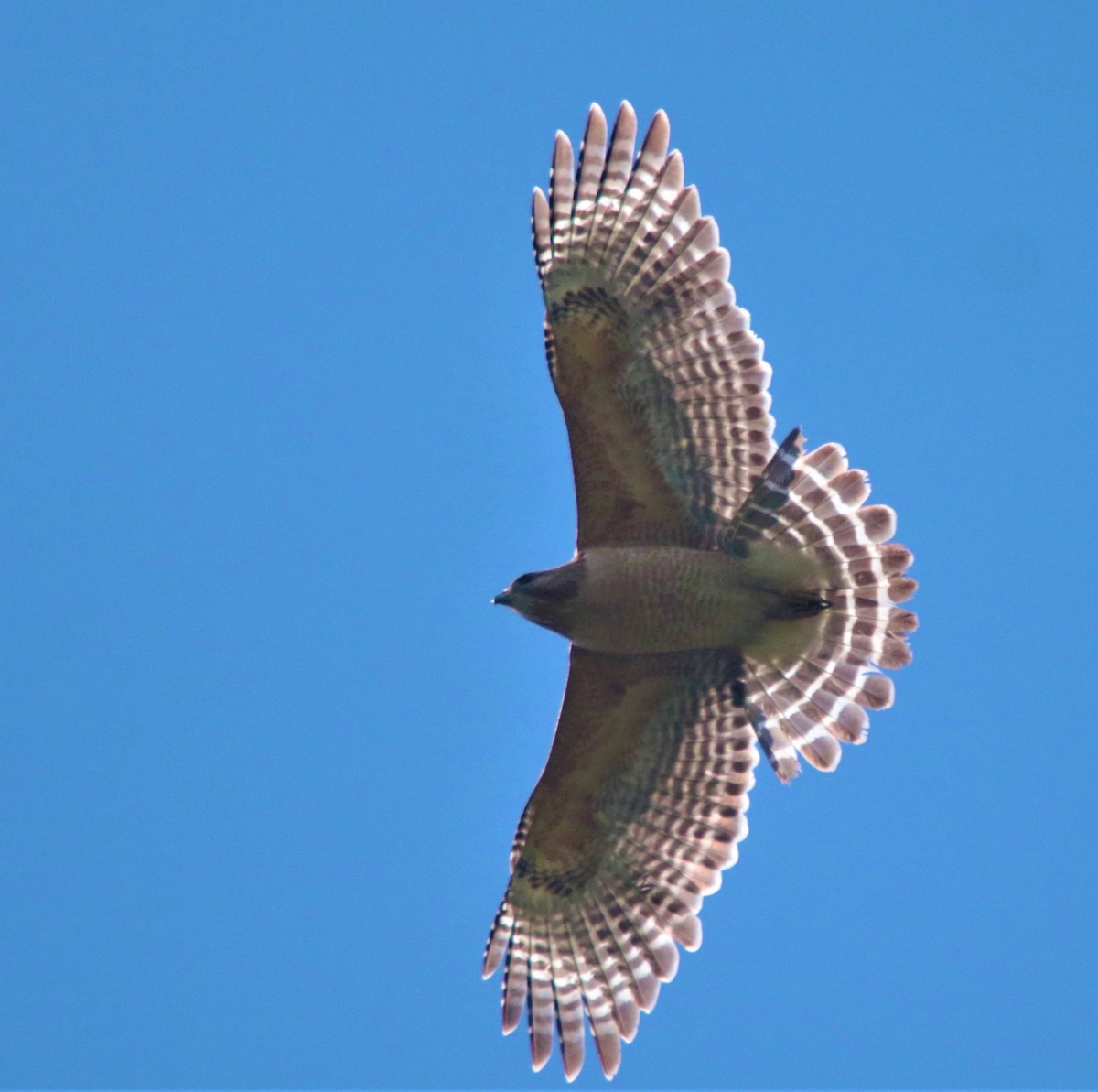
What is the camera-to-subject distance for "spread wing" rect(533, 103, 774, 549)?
33.1ft

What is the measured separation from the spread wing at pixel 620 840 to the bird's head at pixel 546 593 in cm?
45

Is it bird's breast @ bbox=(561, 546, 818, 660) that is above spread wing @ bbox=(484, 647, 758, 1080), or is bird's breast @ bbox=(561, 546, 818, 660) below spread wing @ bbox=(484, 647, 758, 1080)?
above

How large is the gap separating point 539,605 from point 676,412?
1.32 metres

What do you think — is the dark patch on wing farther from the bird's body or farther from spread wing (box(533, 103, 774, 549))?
the bird's body

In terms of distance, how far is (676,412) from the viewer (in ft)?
33.4

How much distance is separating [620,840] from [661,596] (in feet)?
5.44

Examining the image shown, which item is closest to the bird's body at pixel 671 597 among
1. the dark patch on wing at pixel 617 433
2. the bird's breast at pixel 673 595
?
the bird's breast at pixel 673 595

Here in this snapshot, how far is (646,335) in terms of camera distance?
1009 centimetres

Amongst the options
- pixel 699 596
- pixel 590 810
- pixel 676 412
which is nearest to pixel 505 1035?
pixel 590 810

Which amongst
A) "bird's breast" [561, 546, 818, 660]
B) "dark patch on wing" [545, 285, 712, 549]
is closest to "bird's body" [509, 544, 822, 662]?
"bird's breast" [561, 546, 818, 660]

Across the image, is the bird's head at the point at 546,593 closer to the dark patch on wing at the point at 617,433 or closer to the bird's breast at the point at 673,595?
the bird's breast at the point at 673,595

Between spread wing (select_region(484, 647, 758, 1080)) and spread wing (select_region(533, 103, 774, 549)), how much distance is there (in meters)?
1.05

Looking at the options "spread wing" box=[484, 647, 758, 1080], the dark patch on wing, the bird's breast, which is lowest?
"spread wing" box=[484, 647, 758, 1080]

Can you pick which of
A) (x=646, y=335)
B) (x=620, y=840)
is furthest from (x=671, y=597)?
(x=620, y=840)
